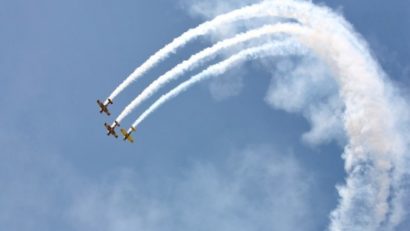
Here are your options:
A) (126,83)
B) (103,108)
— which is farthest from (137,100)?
(103,108)

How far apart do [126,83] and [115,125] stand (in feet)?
23.8

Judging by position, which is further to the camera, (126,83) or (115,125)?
(115,125)

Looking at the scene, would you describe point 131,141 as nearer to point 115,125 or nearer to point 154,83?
point 115,125

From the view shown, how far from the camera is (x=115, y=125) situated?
8550 centimetres

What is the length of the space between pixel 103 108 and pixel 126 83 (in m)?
7.44

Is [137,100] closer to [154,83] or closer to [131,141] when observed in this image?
[154,83]

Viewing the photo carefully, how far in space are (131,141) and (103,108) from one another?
414 centimetres

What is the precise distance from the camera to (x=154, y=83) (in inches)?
3081

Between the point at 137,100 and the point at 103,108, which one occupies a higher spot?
the point at 103,108

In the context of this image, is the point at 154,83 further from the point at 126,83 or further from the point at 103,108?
the point at 103,108

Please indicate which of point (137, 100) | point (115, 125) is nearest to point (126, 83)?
point (137, 100)

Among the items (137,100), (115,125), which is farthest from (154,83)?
(115,125)

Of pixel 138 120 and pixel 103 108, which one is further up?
pixel 103 108

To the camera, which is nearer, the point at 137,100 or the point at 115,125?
the point at 137,100
